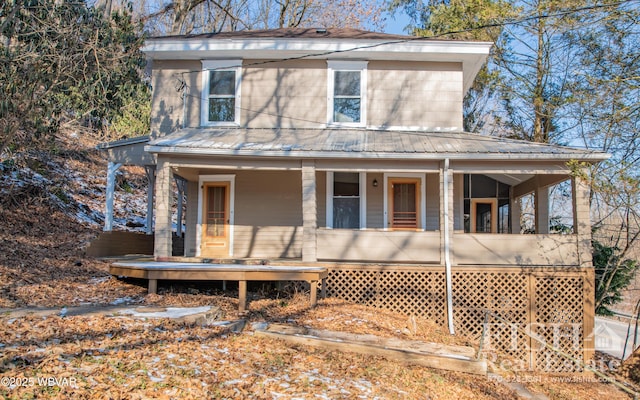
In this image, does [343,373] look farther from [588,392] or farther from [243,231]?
[243,231]

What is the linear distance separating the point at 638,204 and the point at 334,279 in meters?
8.09

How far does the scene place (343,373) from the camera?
18.7ft

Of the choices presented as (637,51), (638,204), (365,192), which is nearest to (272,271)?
(365,192)

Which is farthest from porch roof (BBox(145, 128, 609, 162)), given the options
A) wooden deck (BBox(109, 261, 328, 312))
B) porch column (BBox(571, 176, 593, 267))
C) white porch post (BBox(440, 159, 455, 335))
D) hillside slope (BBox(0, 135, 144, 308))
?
hillside slope (BBox(0, 135, 144, 308))

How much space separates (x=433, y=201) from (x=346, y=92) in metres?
3.47

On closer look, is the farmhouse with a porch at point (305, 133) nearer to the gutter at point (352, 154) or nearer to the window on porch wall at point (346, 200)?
the window on porch wall at point (346, 200)

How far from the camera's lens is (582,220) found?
10305 millimetres

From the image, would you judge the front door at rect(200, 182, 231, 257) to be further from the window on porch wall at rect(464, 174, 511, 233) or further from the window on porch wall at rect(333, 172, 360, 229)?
the window on porch wall at rect(464, 174, 511, 233)

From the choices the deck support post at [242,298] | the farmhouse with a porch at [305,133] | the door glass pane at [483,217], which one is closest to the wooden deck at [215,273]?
the deck support post at [242,298]

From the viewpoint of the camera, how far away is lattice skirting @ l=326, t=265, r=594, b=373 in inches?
402

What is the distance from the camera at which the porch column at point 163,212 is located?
1054 centimetres

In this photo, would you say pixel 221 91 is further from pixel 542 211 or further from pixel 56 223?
pixel 542 211

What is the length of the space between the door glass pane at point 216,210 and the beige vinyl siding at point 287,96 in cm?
183

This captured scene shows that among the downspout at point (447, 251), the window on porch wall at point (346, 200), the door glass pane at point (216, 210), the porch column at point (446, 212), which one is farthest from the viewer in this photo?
the door glass pane at point (216, 210)
